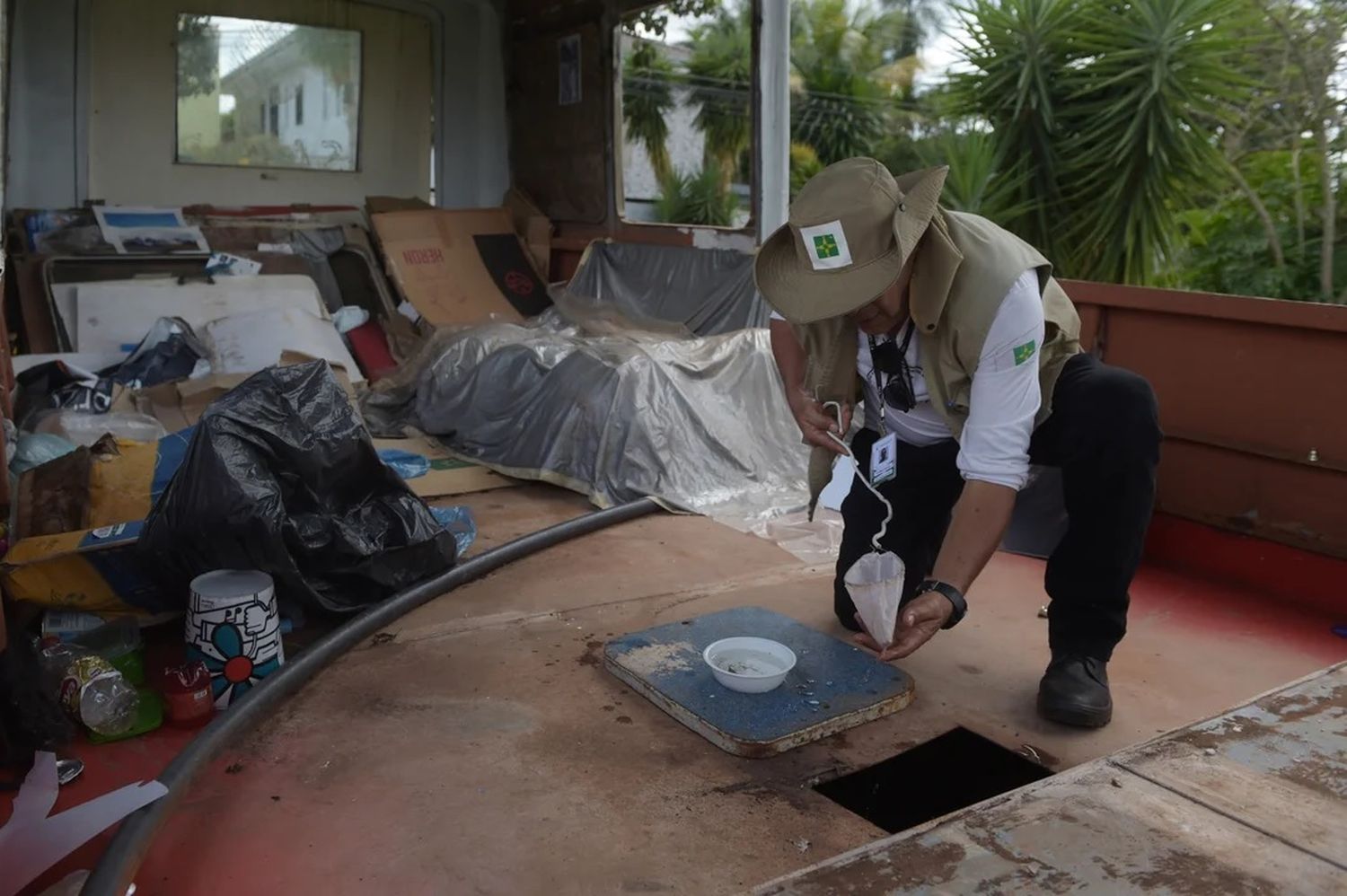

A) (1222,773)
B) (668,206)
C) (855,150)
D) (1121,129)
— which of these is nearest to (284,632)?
(1222,773)

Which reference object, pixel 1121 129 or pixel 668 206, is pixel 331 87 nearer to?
pixel 1121 129

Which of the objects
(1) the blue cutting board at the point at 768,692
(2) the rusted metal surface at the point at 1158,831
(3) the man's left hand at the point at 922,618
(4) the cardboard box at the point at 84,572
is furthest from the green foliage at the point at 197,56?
(2) the rusted metal surface at the point at 1158,831

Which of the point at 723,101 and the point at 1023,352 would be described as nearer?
the point at 1023,352

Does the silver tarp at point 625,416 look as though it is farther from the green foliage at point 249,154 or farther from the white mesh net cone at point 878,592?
the green foliage at point 249,154

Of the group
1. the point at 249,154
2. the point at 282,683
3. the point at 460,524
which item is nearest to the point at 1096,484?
the point at 282,683

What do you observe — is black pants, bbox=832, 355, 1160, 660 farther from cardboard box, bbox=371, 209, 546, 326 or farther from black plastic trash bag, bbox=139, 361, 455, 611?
cardboard box, bbox=371, 209, 546, 326

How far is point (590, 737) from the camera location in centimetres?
201

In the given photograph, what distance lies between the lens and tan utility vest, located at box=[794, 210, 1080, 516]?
1.85m

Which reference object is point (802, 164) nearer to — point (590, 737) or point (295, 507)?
point (295, 507)

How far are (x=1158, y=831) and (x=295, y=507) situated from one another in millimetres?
1950

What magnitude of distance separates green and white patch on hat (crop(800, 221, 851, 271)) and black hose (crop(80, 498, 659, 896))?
1294 millimetres

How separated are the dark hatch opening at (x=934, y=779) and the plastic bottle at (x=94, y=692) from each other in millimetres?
1352

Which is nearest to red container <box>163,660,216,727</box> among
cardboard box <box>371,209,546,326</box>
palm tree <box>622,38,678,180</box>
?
cardboard box <box>371,209,546,326</box>

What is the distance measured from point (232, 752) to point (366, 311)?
4.09 meters
